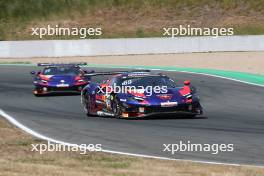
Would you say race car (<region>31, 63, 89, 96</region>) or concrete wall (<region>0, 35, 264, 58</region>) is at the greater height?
race car (<region>31, 63, 89, 96</region>)

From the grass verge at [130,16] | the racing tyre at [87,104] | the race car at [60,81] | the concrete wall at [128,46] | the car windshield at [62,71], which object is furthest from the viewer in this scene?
the grass verge at [130,16]

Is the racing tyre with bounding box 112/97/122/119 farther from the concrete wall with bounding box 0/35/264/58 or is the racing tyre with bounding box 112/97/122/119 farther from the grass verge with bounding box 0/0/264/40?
the grass verge with bounding box 0/0/264/40

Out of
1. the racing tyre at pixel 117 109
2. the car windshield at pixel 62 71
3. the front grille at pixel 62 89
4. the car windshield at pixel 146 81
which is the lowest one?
the front grille at pixel 62 89

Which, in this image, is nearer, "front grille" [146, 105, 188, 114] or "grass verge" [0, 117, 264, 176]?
"grass verge" [0, 117, 264, 176]

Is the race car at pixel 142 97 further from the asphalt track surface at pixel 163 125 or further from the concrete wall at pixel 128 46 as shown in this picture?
the concrete wall at pixel 128 46

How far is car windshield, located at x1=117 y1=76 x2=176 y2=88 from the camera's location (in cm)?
1833

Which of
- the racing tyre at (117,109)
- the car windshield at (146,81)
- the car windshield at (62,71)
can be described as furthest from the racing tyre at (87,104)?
the car windshield at (62,71)

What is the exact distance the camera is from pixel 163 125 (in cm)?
1639

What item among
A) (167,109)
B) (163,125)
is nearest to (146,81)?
(167,109)

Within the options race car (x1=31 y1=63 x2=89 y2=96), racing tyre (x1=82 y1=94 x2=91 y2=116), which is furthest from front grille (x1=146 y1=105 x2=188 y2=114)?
race car (x1=31 y1=63 x2=89 y2=96)

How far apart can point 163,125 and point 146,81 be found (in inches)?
90.1

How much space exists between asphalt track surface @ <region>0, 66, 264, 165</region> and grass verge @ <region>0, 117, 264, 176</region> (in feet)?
3.04

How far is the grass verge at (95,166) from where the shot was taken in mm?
9641

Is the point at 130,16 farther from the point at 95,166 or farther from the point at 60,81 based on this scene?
the point at 95,166
